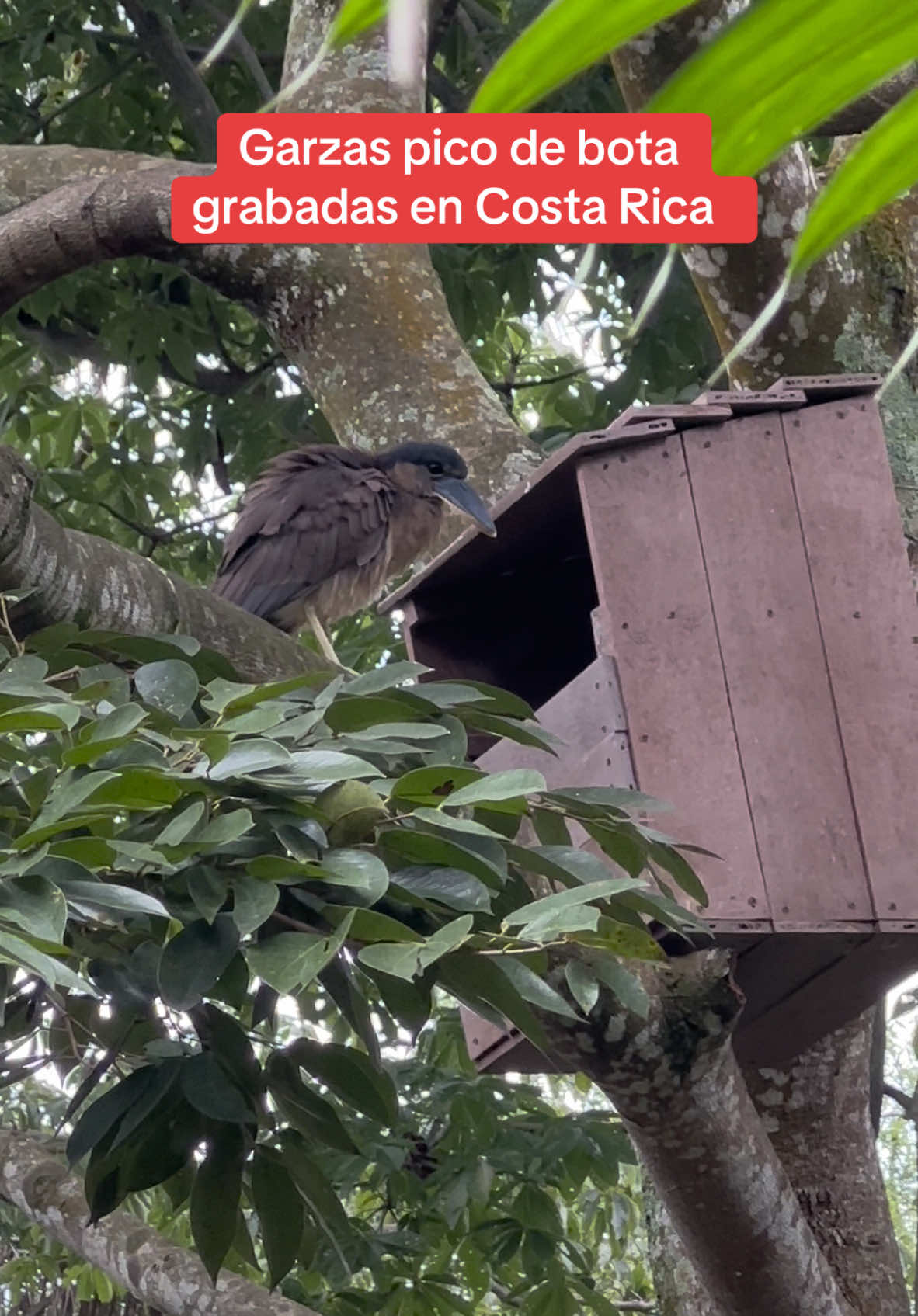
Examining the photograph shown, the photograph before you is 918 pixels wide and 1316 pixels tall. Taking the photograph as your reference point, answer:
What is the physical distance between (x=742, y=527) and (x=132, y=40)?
9.86 feet

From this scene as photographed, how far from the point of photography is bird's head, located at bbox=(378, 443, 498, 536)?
3442 mm

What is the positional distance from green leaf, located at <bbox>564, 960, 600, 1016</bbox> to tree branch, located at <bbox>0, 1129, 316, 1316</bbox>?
1371mm

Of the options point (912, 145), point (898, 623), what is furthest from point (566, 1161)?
point (912, 145)

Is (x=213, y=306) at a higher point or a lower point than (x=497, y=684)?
higher

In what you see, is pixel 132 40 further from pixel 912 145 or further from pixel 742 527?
pixel 912 145

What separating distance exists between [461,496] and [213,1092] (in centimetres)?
214

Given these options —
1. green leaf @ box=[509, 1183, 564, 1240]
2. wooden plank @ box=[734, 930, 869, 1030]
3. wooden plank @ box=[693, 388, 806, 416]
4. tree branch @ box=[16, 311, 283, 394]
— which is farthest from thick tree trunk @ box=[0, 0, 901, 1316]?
tree branch @ box=[16, 311, 283, 394]

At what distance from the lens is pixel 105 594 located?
86.9 inches

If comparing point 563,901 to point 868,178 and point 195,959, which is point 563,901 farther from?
point 868,178

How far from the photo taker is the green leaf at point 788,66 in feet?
0.64

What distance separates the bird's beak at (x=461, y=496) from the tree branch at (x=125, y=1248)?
146 centimetres

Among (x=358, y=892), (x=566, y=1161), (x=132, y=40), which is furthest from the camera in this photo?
(x=132, y=40)

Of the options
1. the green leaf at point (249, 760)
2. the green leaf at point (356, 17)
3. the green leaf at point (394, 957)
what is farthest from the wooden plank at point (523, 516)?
the green leaf at point (356, 17)

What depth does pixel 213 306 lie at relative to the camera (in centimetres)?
512
